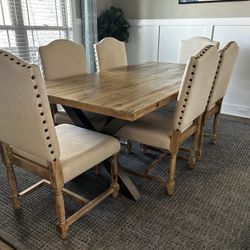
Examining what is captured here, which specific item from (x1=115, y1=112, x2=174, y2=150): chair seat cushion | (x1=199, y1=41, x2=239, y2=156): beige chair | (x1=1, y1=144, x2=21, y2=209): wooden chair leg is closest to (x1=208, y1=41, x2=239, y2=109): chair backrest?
(x1=199, y1=41, x2=239, y2=156): beige chair

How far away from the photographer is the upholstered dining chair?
1.50m

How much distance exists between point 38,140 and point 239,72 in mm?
2875

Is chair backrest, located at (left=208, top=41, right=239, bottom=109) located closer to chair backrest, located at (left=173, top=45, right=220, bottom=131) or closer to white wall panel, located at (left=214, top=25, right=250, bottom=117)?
chair backrest, located at (left=173, top=45, right=220, bottom=131)

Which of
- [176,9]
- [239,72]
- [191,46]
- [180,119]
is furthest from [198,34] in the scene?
[180,119]

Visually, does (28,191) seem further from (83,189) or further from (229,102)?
(229,102)

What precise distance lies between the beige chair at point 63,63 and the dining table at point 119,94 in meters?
0.23

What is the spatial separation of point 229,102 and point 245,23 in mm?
984

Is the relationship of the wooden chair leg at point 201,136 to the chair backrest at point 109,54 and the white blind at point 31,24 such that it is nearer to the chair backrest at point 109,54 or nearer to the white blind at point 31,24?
the chair backrest at point 109,54

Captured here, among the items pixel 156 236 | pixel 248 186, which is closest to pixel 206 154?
pixel 248 186

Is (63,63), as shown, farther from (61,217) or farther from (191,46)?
(191,46)

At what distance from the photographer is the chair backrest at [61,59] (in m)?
2.15

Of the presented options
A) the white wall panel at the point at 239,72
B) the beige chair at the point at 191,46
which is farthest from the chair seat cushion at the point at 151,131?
the white wall panel at the point at 239,72

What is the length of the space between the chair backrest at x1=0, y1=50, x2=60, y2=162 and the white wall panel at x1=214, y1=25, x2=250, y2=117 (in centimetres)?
281

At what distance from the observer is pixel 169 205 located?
1.71 meters
